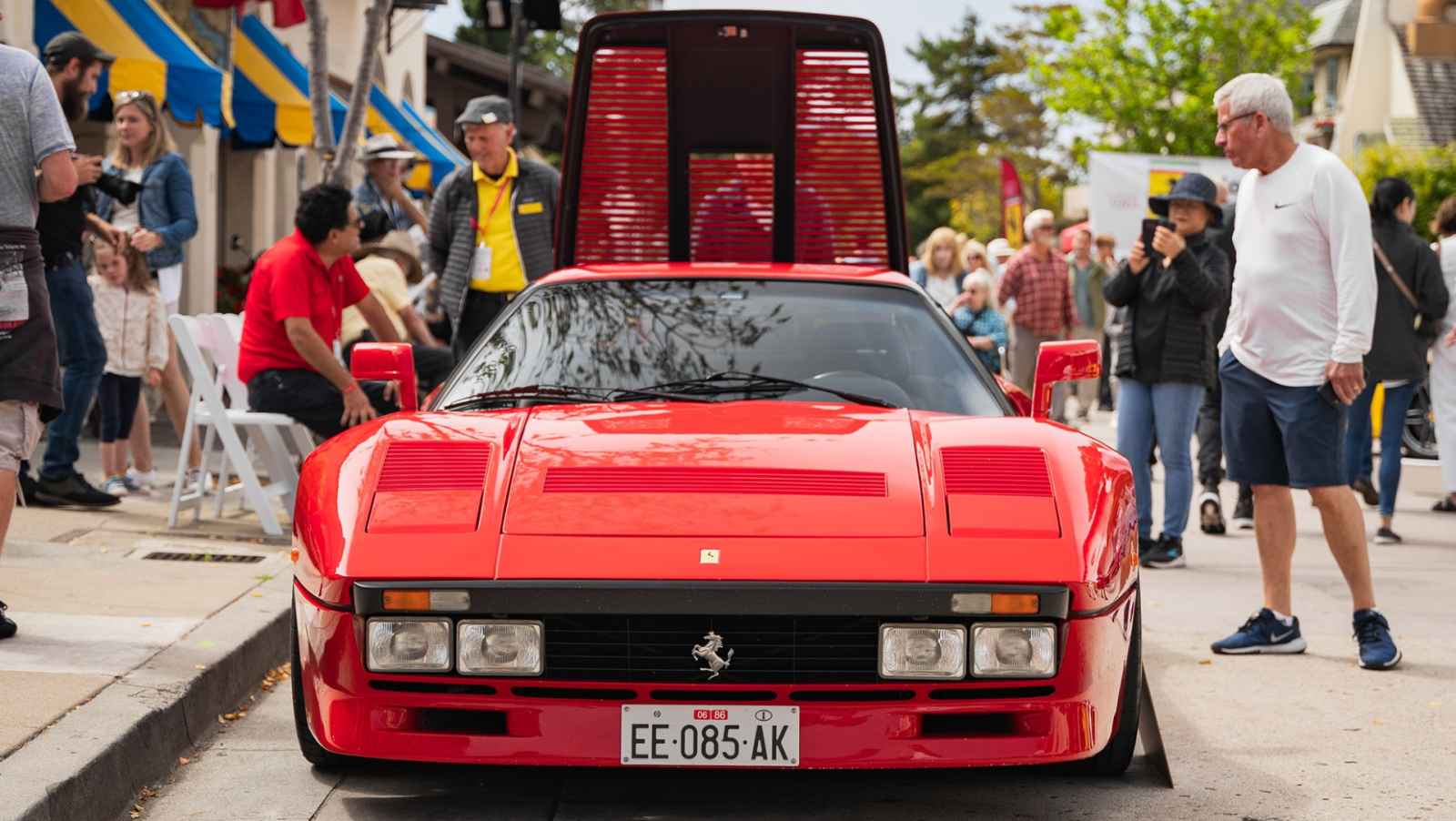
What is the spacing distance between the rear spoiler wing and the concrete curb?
10.4 ft

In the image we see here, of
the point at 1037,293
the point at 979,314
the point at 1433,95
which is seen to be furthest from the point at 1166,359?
the point at 1433,95

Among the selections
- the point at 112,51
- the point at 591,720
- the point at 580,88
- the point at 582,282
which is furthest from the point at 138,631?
the point at 112,51

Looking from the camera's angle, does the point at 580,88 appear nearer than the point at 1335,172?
No

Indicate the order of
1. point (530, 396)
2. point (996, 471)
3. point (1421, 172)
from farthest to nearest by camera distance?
point (1421, 172), point (530, 396), point (996, 471)

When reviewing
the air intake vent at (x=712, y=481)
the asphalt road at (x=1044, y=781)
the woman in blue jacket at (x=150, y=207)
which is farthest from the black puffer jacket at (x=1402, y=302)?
the air intake vent at (x=712, y=481)

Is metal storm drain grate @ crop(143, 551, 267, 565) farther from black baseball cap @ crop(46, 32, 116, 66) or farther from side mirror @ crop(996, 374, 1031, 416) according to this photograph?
side mirror @ crop(996, 374, 1031, 416)

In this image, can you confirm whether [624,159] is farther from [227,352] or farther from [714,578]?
[714,578]

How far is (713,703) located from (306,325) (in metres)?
4.52

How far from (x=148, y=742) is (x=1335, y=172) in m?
4.11

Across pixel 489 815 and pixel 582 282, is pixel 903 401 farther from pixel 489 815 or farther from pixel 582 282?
pixel 489 815

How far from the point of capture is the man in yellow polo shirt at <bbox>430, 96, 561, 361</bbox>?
31.7 ft

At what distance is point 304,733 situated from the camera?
4555 millimetres

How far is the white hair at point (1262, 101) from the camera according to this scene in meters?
6.45

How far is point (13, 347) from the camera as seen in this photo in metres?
5.63
